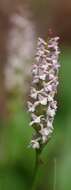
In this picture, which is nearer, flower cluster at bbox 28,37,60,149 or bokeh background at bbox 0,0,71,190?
flower cluster at bbox 28,37,60,149

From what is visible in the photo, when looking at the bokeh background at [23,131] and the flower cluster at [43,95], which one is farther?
the bokeh background at [23,131]

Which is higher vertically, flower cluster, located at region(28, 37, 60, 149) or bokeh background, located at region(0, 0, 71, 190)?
bokeh background, located at region(0, 0, 71, 190)

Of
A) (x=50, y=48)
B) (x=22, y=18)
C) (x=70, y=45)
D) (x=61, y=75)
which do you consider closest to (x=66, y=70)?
(x=61, y=75)

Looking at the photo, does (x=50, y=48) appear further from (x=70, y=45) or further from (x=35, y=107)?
(x=70, y=45)

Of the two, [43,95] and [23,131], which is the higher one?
[23,131]

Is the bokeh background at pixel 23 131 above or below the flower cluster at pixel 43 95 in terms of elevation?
above

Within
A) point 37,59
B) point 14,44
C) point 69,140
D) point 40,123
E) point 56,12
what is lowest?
point 40,123

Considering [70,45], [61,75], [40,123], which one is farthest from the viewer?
[70,45]

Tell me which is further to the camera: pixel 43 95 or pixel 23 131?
pixel 23 131
